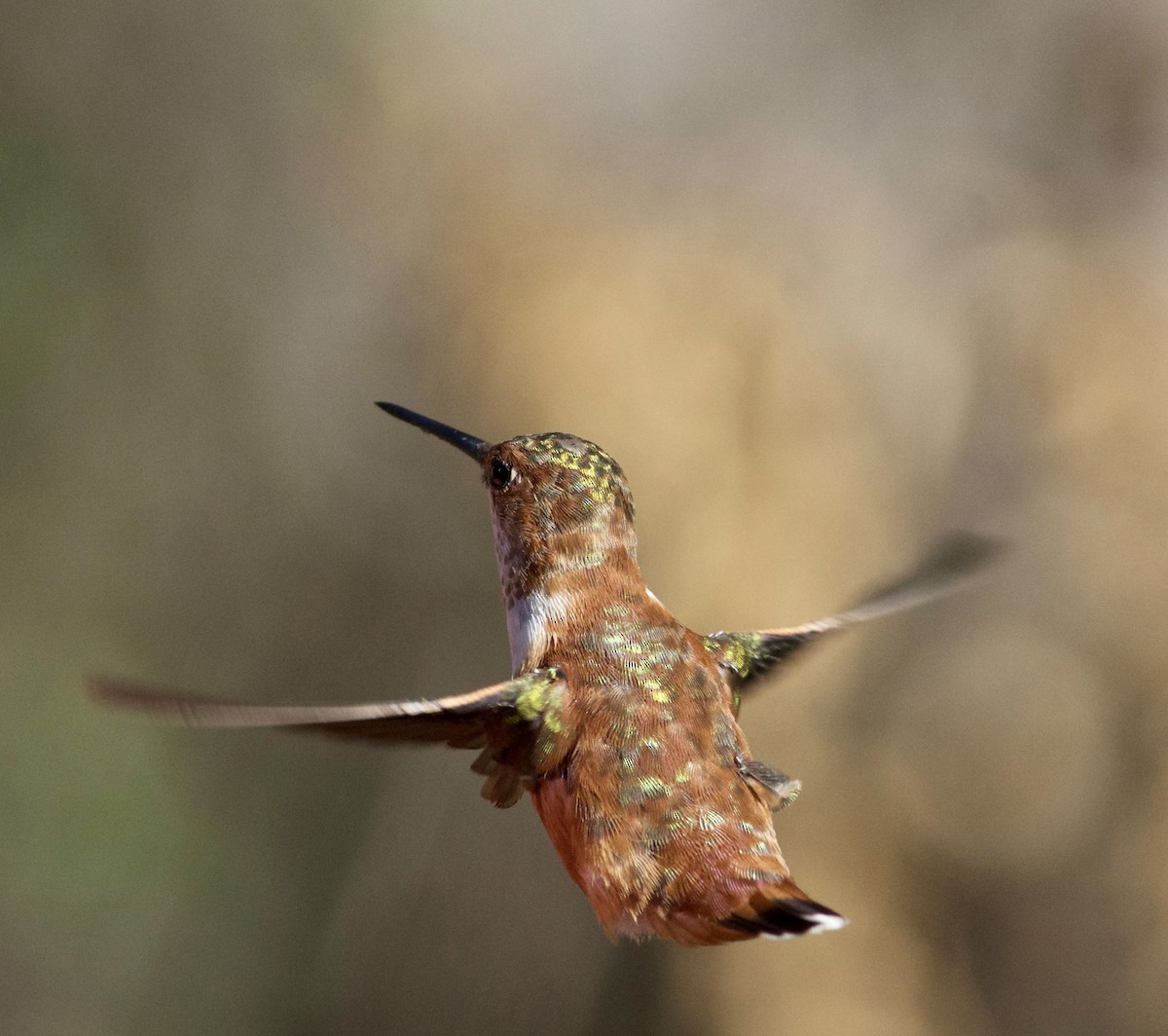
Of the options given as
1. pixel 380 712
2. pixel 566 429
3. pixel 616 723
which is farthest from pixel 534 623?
pixel 566 429

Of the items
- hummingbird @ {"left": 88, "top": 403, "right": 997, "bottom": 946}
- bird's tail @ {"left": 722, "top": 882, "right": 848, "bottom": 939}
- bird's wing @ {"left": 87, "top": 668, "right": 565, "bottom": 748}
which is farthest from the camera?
hummingbird @ {"left": 88, "top": 403, "right": 997, "bottom": 946}

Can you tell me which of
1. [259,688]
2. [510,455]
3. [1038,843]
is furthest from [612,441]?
[510,455]

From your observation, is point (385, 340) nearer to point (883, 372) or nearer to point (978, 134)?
point (883, 372)

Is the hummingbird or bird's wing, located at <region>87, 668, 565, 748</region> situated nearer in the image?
bird's wing, located at <region>87, 668, 565, 748</region>

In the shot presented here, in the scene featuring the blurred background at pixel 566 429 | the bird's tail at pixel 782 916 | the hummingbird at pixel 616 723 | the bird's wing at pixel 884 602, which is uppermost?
the blurred background at pixel 566 429

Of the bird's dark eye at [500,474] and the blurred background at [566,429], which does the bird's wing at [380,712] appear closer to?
the bird's dark eye at [500,474]

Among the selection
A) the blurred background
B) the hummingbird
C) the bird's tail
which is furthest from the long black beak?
the blurred background

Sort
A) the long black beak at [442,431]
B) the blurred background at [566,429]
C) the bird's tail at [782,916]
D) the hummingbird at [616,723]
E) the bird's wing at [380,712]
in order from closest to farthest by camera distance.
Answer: the bird's wing at [380,712] < the bird's tail at [782,916] < the hummingbird at [616,723] < the long black beak at [442,431] < the blurred background at [566,429]

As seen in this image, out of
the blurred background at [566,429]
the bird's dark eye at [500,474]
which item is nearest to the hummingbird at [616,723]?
the bird's dark eye at [500,474]

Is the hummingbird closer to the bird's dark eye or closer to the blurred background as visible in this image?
the bird's dark eye
